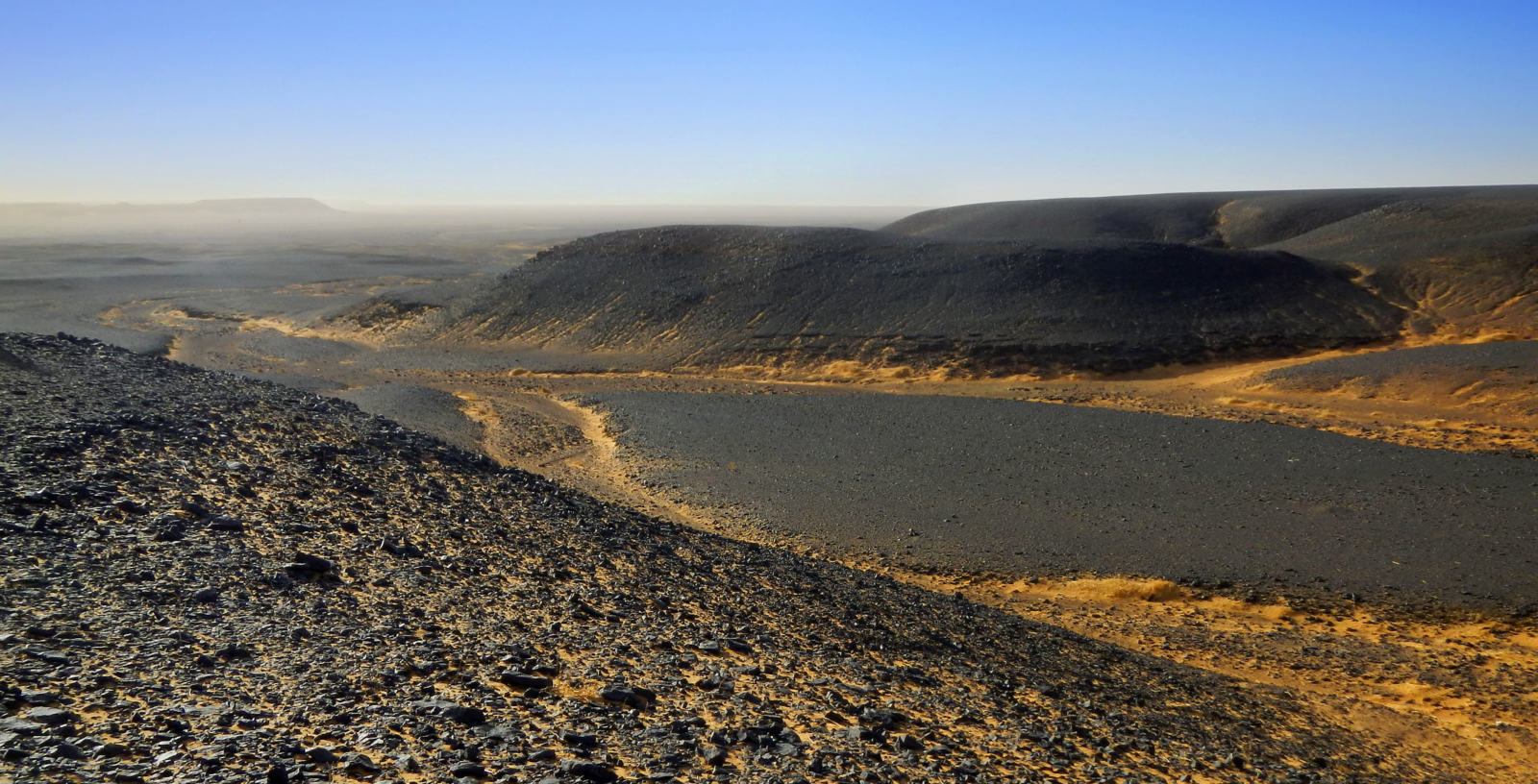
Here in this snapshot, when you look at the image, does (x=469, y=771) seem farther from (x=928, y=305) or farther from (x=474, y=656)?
(x=928, y=305)

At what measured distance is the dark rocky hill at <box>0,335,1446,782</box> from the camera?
16.0ft

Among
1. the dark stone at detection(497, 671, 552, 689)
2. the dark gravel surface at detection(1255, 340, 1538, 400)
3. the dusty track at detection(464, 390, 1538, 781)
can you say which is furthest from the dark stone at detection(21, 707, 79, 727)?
the dark gravel surface at detection(1255, 340, 1538, 400)

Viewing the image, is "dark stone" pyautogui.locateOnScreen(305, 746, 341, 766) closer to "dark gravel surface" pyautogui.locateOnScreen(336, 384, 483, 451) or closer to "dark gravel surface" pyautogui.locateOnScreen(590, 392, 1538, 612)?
"dark gravel surface" pyautogui.locateOnScreen(590, 392, 1538, 612)

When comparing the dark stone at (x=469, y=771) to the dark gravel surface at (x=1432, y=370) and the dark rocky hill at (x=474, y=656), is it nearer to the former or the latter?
the dark rocky hill at (x=474, y=656)

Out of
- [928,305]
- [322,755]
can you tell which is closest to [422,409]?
[928,305]

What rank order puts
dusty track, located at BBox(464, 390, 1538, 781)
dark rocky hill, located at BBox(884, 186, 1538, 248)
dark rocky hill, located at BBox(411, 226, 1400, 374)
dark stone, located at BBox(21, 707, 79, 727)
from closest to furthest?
dark stone, located at BBox(21, 707, 79, 727) → dusty track, located at BBox(464, 390, 1538, 781) → dark rocky hill, located at BBox(411, 226, 1400, 374) → dark rocky hill, located at BBox(884, 186, 1538, 248)

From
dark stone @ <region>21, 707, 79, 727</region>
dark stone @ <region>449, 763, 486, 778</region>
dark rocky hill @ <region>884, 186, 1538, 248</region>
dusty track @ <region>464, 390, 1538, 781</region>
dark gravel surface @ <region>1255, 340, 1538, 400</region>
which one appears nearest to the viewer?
dark stone @ <region>21, 707, 79, 727</region>

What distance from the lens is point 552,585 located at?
830 cm

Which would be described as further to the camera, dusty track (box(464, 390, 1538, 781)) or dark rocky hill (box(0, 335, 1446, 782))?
dusty track (box(464, 390, 1538, 781))

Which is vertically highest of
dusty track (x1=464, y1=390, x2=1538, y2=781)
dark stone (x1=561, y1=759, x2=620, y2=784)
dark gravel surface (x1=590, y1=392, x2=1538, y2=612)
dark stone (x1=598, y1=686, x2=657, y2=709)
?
dark stone (x1=561, y1=759, x2=620, y2=784)

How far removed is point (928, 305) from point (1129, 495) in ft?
56.4

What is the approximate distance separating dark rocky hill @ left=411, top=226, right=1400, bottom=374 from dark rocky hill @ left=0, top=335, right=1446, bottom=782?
18847 mm

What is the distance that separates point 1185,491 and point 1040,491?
2114mm

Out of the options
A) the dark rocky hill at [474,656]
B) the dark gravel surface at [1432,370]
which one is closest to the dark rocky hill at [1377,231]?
the dark gravel surface at [1432,370]
